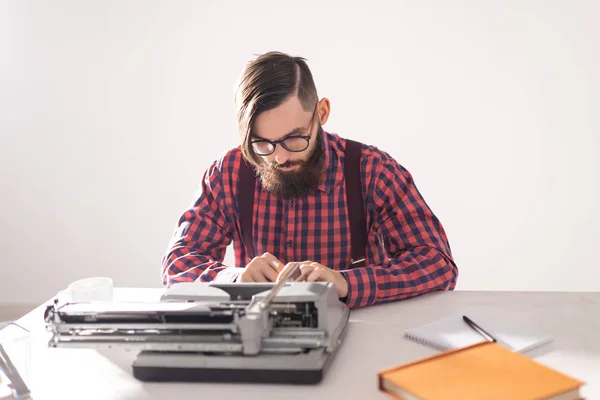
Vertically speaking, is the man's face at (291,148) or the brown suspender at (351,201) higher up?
the man's face at (291,148)

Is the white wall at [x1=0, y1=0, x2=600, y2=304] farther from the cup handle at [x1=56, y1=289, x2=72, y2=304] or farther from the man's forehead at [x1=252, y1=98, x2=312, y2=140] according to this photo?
the cup handle at [x1=56, y1=289, x2=72, y2=304]

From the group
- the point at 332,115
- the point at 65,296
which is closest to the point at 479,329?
the point at 65,296

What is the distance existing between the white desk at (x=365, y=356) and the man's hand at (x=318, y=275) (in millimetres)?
73

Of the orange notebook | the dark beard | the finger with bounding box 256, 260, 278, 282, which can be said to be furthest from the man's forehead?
the orange notebook

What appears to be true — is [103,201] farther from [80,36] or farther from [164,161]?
[80,36]

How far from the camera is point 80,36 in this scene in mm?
3746

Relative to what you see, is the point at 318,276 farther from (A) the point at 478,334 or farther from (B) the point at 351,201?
(B) the point at 351,201

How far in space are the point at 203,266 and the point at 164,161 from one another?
195 cm

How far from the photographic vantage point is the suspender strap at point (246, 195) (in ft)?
7.08

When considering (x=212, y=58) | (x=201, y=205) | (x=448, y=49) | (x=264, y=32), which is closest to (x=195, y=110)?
(x=212, y=58)

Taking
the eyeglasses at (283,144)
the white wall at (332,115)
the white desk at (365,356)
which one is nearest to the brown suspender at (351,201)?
the eyeglasses at (283,144)

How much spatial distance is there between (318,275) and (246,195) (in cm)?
57

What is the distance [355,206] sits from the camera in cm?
214

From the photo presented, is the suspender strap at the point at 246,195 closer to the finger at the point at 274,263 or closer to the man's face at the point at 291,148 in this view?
the man's face at the point at 291,148
